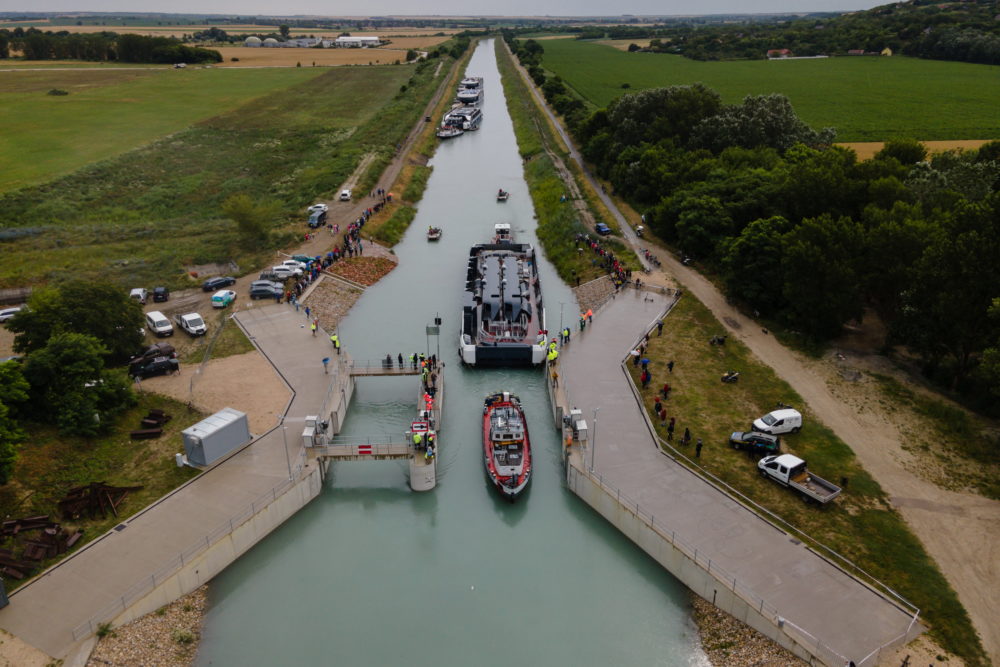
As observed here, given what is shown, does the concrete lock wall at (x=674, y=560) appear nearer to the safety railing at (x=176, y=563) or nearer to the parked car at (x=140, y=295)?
the safety railing at (x=176, y=563)

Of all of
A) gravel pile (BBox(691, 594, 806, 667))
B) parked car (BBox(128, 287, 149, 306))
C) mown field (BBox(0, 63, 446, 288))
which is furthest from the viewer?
mown field (BBox(0, 63, 446, 288))

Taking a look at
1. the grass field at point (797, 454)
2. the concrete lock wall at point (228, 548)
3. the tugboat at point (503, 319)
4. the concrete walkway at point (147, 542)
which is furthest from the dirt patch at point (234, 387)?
the grass field at point (797, 454)

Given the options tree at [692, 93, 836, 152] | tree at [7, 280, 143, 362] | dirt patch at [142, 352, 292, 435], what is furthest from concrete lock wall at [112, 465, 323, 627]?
tree at [692, 93, 836, 152]

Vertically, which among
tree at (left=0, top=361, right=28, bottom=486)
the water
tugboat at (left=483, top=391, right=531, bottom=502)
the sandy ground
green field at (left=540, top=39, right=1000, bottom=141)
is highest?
green field at (left=540, top=39, right=1000, bottom=141)

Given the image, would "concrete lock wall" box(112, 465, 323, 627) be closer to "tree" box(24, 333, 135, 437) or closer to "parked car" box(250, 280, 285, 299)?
"tree" box(24, 333, 135, 437)

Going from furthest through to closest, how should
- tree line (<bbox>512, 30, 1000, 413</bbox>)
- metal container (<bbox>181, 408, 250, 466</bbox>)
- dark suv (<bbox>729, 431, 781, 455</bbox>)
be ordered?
tree line (<bbox>512, 30, 1000, 413</bbox>)
dark suv (<bbox>729, 431, 781, 455</bbox>)
metal container (<bbox>181, 408, 250, 466</bbox>)

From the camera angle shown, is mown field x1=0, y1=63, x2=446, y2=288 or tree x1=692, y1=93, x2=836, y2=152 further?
tree x1=692, y1=93, x2=836, y2=152
